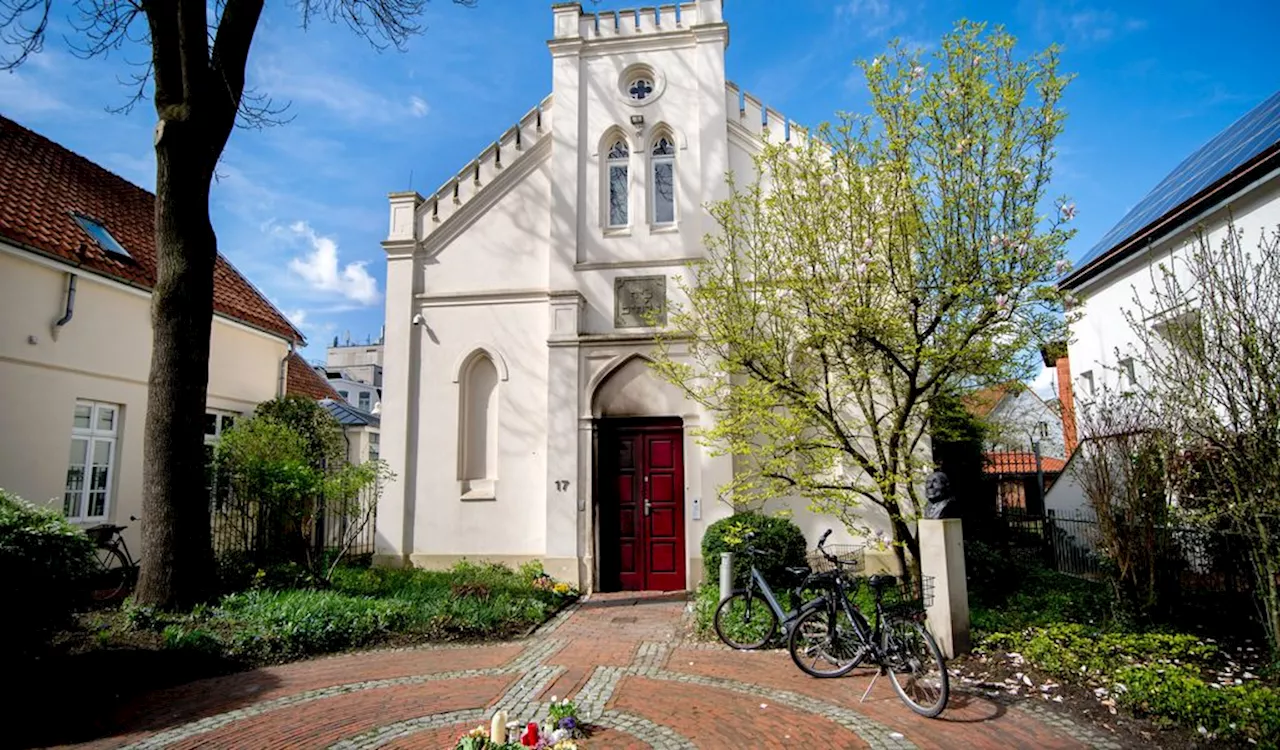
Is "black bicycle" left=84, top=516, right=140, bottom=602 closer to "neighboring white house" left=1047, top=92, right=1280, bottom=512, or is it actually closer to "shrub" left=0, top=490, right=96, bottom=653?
"shrub" left=0, top=490, right=96, bottom=653

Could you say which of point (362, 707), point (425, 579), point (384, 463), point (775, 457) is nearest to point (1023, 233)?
point (775, 457)

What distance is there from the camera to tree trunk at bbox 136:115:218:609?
873cm

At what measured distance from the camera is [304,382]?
2084 cm

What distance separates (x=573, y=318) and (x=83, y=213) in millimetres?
10256

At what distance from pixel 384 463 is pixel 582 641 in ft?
19.0

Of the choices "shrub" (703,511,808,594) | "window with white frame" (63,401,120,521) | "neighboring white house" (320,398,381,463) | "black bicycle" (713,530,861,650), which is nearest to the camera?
"black bicycle" (713,530,861,650)

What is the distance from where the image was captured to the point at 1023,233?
801 centimetres

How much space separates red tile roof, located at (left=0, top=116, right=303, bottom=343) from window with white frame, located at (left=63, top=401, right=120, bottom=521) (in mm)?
2531

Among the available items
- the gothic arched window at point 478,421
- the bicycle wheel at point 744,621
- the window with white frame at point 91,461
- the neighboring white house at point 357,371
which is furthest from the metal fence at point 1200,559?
the neighboring white house at point 357,371

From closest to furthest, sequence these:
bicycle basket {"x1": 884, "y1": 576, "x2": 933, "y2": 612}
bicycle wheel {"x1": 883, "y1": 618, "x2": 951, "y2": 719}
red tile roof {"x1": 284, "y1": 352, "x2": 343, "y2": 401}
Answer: bicycle wheel {"x1": 883, "y1": 618, "x2": 951, "y2": 719}, bicycle basket {"x1": 884, "y1": 576, "x2": 933, "y2": 612}, red tile roof {"x1": 284, "y1": 352, "x2": 343, "y2": 401}

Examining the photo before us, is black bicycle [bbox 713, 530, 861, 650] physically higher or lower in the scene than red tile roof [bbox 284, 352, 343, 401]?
lower

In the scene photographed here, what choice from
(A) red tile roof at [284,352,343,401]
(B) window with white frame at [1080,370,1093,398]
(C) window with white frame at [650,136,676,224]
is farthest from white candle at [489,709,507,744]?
(A) red tile roof at [284,352,343,401]

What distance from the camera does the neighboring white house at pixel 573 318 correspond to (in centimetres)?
1211

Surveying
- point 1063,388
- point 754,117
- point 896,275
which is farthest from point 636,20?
point 1063,388
